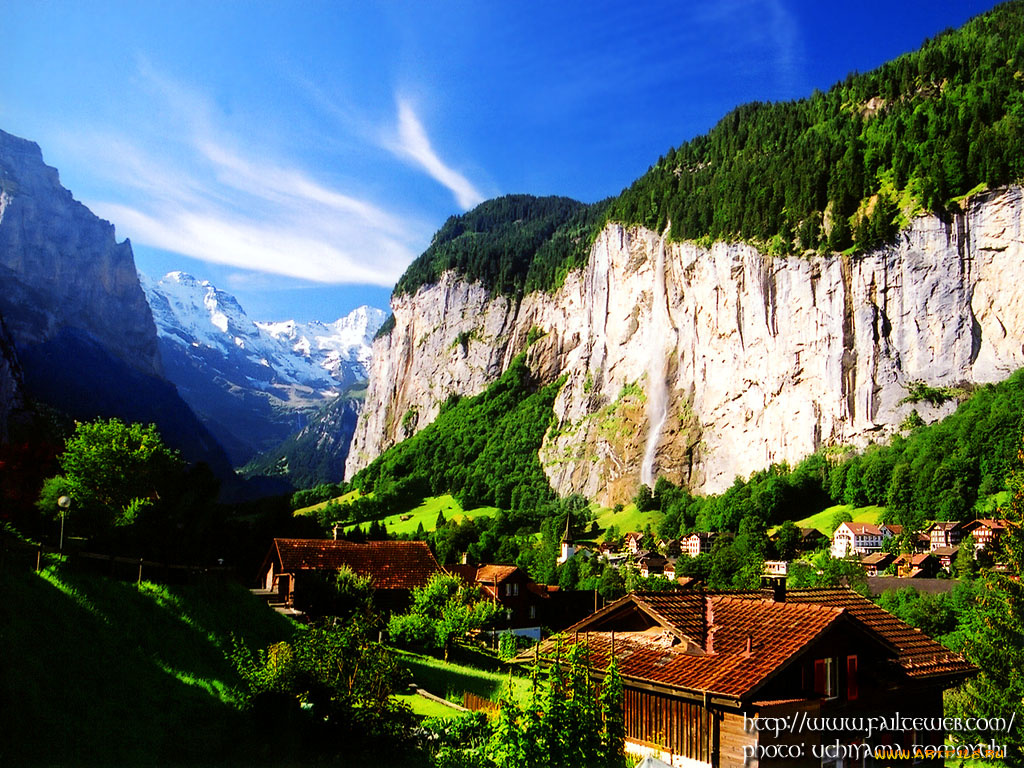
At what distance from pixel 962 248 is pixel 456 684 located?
107 metres

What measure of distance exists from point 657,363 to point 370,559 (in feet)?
335

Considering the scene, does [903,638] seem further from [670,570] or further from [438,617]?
[670,570]

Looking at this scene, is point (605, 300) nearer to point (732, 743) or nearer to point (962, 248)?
point (962, 248)

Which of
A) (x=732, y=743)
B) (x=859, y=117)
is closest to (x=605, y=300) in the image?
(x=859, y=117)

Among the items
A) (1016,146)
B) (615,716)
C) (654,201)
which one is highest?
(654,201)

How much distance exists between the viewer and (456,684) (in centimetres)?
2764

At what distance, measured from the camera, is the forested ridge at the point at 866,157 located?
10719cm

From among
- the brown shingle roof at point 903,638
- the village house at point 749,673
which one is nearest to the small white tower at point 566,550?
the brown shingle roof at point 903,638

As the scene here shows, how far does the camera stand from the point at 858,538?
87.0m

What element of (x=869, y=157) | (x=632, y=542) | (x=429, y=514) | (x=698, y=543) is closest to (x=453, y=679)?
(x=698, y=543)

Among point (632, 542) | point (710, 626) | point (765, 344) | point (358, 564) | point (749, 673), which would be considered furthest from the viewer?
point (765, 344)

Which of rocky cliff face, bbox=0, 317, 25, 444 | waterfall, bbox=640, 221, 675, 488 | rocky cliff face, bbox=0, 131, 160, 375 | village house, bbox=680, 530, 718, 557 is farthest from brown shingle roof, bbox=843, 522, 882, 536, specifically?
rocky cliff face, bbox=0, 131, 160, 375

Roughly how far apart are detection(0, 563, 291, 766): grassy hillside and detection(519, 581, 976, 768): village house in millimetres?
7164

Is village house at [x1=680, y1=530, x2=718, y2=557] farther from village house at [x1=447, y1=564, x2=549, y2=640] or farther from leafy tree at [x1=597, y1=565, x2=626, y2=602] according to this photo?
village house at [x1=447, y1=564, x2=549, y2=640]
